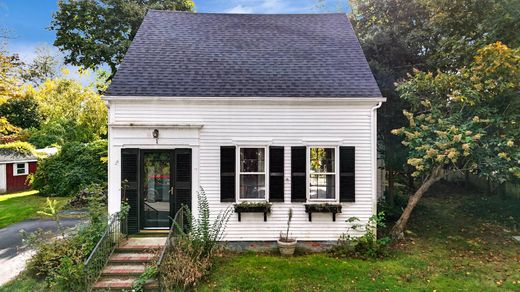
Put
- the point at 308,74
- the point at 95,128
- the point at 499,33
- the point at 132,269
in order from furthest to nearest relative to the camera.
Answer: the point at 95,128 < the point at 499,33 < the point at 308,74 < the point at 132,269

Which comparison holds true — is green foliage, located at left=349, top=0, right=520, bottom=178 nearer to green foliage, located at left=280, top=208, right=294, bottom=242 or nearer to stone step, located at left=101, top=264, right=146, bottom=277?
green foliage, located at left=280, top=208, right=294, bottom=242

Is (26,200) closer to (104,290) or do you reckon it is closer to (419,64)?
(104,290)

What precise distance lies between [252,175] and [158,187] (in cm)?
278

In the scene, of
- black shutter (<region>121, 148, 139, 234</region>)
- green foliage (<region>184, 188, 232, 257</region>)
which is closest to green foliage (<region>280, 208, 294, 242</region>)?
green foliage (<region>184, 188, 232, 257</region>)

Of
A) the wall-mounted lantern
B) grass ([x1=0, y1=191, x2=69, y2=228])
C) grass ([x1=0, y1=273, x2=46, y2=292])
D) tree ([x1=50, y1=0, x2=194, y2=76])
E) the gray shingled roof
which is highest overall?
tree ([x1=50, y1=0, x2=194, y2=76])

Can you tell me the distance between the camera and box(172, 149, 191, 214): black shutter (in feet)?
27.5

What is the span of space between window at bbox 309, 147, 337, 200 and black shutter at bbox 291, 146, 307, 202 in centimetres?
23

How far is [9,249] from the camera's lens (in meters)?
8.54

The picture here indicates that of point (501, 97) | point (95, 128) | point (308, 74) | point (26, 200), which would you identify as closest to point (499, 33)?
point (501, 97)

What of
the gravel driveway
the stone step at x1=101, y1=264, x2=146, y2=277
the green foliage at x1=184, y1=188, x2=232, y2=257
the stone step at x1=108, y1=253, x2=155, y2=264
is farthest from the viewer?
the green foliage at x1=184, y1=188, x2=232, y2=257

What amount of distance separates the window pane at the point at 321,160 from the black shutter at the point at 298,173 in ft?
1.01

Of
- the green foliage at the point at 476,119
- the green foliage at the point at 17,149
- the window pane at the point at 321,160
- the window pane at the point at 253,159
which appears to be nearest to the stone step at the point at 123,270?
the window pane at the point at 253,159

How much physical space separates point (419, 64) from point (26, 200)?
2141cm

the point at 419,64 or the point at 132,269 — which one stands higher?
the point at 419,64
